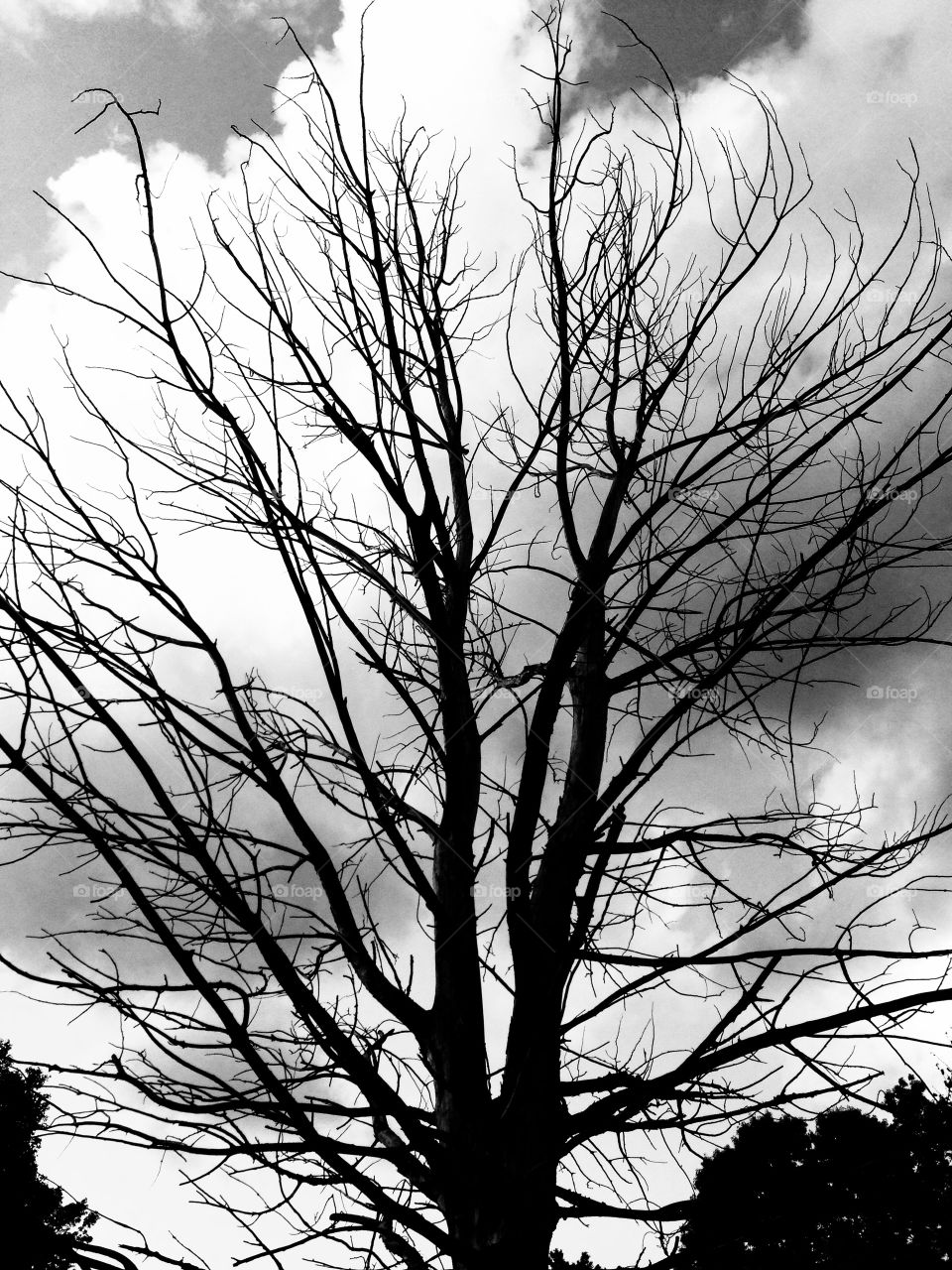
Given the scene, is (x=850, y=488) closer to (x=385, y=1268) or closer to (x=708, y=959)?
(x=708, y=959)

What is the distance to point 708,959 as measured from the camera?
236 centimetres

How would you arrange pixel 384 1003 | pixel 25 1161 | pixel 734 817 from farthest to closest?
pixel 25 1161, pixel 734 817, pixel 384 1003

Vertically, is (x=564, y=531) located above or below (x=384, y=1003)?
above

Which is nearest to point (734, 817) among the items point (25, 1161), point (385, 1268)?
point (385, 1268)

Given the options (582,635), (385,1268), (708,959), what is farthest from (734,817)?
(385,1268)

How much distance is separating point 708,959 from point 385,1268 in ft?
3.73

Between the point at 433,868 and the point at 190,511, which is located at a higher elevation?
the point at 190,511

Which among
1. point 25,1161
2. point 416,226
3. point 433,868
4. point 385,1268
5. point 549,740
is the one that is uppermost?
point 416,226

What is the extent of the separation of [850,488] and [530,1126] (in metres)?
2.25

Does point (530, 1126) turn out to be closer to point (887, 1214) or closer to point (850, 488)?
point (887, 1214)

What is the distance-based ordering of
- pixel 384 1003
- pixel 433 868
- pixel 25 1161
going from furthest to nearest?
pixel 25 1161 < pixel 433 868 < pixel 384 1003

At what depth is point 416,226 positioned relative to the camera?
317 centimetres

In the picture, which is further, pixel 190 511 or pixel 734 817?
pixel 190 511

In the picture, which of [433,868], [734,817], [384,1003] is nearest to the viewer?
[384,1003]
